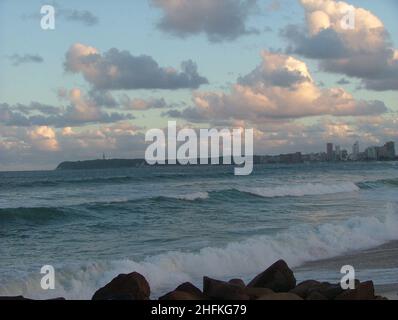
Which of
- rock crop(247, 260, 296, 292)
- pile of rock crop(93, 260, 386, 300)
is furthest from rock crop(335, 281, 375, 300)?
rock crop(247, 260, 296, 292)

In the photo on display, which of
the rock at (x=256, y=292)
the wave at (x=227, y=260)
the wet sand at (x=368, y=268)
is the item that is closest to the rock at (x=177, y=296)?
the rock at (x=256, y=292)

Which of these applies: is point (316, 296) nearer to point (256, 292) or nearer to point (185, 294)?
point (256, 292)

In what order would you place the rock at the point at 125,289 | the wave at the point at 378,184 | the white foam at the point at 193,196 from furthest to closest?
1. the wave at the point at 378,184
2. the white foam at the point at 193,196
3. the rock at the point at 125,289

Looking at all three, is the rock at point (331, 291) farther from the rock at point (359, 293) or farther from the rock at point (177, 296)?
the rock at point (177, 296)

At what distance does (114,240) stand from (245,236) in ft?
12.4

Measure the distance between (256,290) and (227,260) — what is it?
278 inches

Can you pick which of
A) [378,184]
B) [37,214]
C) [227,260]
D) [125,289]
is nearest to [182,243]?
[227,260]

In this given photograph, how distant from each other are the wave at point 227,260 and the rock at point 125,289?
3.32 metres

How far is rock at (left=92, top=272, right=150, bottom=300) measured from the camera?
8.15 m

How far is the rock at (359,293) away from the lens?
7.29 metres

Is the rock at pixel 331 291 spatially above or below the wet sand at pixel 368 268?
above

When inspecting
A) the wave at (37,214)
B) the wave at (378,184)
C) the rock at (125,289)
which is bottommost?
the wave at (378,184)

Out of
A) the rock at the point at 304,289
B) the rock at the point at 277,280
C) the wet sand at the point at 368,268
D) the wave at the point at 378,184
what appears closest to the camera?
the rock at the point at 304,289
